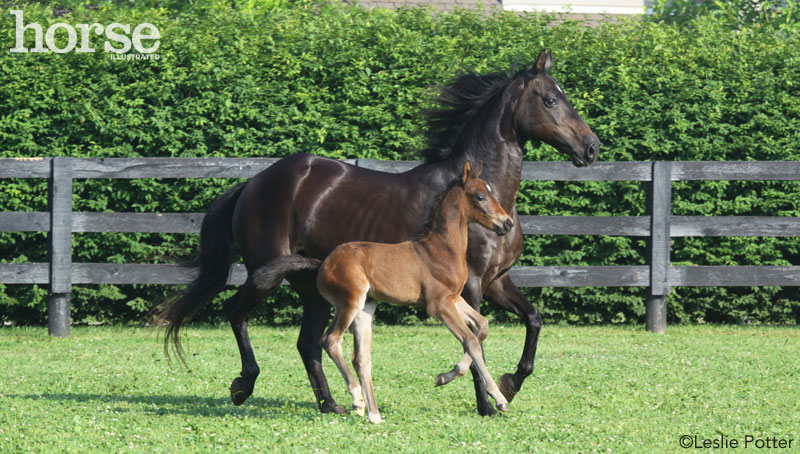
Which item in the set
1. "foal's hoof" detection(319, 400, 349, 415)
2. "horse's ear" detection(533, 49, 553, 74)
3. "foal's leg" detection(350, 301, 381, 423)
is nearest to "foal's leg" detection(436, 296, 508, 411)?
"foal's leg" detection(350, 301, 381, 423)

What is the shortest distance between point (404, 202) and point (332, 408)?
1.38m

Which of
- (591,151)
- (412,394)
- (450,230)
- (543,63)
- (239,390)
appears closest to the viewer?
(450,230)

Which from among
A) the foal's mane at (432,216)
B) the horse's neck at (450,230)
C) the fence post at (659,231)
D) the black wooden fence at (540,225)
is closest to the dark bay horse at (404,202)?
the foal's mane at (432,216)

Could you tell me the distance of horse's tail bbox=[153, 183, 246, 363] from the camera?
265 inches

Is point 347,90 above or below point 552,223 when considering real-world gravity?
above

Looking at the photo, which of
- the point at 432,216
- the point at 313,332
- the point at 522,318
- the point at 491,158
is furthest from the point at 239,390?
the point at 491,158

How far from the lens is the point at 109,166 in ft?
32.3

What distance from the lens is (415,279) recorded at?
5.70 meters

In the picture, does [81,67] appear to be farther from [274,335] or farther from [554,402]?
[554,402]

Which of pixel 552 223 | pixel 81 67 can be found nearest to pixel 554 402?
pixel 552 223

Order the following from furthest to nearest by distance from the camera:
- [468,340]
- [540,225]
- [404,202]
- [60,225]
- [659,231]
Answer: [659,231] → [540,225] → [60,225] → [404,202] → [468,340]

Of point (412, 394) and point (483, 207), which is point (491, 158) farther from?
point (412, 394)

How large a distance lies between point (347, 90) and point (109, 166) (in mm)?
2542

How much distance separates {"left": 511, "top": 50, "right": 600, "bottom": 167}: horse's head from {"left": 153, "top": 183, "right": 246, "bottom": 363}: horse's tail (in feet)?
6.93
